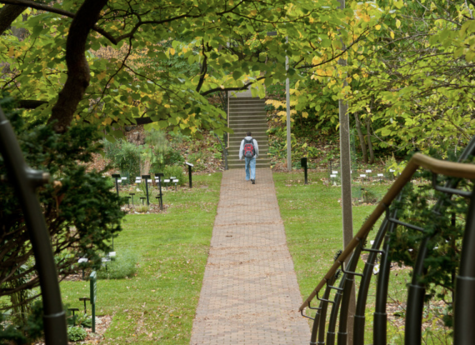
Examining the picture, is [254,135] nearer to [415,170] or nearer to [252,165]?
[252,165]

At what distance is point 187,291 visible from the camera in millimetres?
10445

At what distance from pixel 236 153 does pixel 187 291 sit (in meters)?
13.0

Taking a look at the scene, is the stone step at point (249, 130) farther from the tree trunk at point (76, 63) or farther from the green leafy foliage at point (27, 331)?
the green leafy foliage at point (27, 331)

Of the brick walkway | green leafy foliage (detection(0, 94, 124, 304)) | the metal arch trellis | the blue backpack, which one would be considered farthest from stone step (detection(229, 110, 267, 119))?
the metal arch trellis

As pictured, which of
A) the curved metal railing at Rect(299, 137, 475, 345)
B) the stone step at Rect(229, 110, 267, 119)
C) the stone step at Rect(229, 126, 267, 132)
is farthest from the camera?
the stone step at Rect(229, 110, 267, 119)

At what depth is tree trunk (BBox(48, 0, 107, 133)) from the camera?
184 inches

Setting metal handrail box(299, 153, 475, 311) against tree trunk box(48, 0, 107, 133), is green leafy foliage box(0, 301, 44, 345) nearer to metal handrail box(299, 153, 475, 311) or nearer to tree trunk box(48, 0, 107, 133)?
metal handrail box(299, 153, 475, 311)

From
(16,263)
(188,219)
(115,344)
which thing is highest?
(16,263)

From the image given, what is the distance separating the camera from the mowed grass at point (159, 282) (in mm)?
8750

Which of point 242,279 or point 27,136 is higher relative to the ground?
point 27,136

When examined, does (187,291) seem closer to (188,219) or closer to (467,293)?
(188,219)

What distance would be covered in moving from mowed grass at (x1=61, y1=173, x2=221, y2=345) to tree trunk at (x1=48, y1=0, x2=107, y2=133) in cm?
132

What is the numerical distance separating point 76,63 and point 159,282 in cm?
691

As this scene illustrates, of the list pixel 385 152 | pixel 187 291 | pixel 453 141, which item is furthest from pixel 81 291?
pixel 385 152
